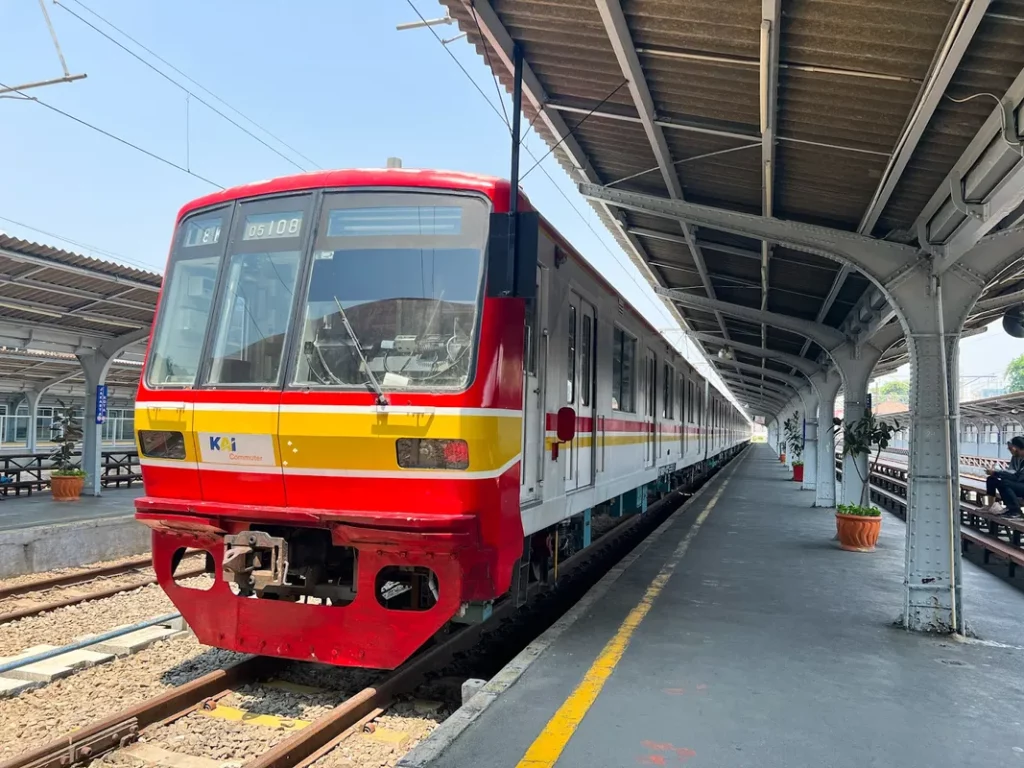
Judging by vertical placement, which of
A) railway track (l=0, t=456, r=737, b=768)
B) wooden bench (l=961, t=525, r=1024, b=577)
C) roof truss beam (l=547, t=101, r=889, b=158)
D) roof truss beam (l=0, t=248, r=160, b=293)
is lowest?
railway track (l=0, t=456, r=737, b=768)

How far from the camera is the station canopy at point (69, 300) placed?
10094mm

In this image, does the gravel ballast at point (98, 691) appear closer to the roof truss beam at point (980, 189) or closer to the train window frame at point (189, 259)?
the train window frame at point (189, 259)

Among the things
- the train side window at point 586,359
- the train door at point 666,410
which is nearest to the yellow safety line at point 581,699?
the train side window at point 586,359

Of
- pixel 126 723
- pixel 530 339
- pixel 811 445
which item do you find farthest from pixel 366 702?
pixel 811 445

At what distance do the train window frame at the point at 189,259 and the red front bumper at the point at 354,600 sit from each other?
790 mm

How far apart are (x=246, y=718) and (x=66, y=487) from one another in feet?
37.7

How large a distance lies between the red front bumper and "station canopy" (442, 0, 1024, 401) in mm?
3304

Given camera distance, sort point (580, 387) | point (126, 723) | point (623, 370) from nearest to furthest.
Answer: point (126, 723) < point (580, 387) < point (623, 370)

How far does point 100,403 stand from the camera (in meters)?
14.4

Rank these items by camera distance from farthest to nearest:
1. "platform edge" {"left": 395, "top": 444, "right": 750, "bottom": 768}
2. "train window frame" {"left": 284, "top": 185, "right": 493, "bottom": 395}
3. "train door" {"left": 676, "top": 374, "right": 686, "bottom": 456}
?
1. "train door" {"left": 676, "top": 374, "right": 686, "bottom": 456}
2. "train window frame" {"left": 284, "top": 185, "right": 493, "bottom": 395}
3. "platform edge" {"left": 395, "top": 444, "right": 750, "bottom": 768}

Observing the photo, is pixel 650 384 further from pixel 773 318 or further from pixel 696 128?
pixel 696 128

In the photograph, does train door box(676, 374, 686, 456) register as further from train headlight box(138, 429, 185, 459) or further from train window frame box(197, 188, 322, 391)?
train headlight box(138, 429, 185, 459)

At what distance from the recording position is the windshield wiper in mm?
4359

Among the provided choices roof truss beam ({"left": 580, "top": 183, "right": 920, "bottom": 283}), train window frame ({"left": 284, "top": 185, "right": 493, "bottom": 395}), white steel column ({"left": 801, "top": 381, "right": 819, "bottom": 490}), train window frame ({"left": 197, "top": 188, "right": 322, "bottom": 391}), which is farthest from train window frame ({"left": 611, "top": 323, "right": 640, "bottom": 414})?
white steel column ({"left": 801, "top": 381, "right": 819, "bottom": 490})
